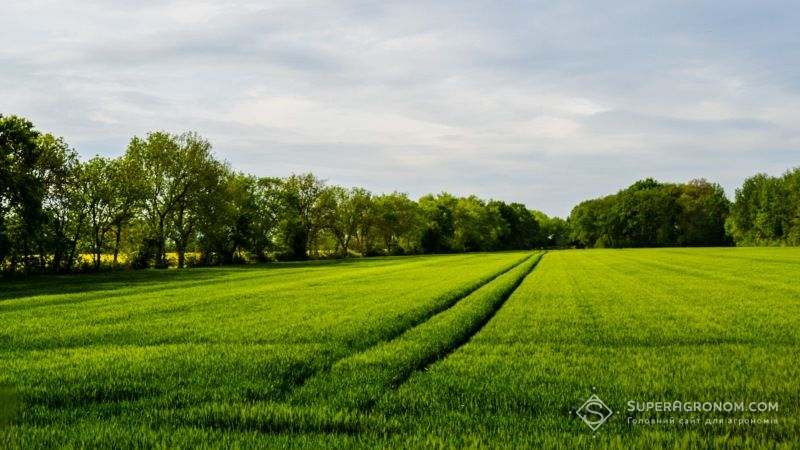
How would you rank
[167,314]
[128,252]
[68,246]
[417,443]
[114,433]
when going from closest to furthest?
[417,443] → [114,433] → [167,314] → [68,246] → [128,252]

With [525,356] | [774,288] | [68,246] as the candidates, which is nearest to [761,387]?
[525,356]

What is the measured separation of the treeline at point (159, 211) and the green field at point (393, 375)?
32.2 meters

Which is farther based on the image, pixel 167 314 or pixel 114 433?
pixel 167 314

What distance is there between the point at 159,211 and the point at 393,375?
67.3 meters

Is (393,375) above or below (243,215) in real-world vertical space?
below

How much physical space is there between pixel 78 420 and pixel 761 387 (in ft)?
34.9

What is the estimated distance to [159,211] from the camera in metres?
68.9

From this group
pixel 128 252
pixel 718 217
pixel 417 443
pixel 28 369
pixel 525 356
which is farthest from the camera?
pixel 718 217

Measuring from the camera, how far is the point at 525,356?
455 inches

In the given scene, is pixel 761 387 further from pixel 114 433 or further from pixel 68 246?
pixel 68 246

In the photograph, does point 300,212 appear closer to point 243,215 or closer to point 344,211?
point 344,211

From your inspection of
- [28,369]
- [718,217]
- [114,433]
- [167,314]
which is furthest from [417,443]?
[718,217]

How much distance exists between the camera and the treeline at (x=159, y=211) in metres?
45.4

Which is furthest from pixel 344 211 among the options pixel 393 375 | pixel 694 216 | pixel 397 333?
pixel 694 216
